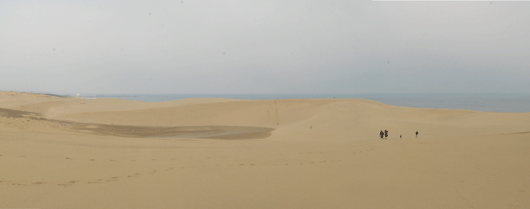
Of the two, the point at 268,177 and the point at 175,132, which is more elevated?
the point at 268,177

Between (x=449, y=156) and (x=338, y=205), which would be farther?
(x=449, y=156)

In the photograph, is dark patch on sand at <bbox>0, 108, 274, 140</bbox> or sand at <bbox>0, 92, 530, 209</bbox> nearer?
sand at <bbox>0, 92, 530, 209</bbox>

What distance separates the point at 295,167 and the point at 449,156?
11.1 feet

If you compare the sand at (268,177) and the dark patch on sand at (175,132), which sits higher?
the sand at (268,177)

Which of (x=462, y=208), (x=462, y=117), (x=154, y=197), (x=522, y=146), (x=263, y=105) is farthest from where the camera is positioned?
(x=263, y=105)

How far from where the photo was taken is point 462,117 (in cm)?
2091

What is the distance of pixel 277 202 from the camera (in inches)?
141

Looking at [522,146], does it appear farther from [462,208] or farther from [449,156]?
[462,208]

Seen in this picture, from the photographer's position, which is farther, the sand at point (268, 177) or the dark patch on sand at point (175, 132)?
the dark patch on sand at point (175, 132)

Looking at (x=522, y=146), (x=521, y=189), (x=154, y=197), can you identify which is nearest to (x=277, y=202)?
(x=154, y=197)

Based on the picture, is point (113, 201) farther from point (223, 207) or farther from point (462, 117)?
point (462, 117)

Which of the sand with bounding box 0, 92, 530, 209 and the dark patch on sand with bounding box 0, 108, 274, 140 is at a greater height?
the sand with bounding box 0, 92, 530, 209

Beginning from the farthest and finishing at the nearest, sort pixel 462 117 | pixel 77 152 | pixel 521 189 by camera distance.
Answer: pixel 462 117
pixel 77 152
pixel 521 189

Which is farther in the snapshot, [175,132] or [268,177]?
[175,132]
